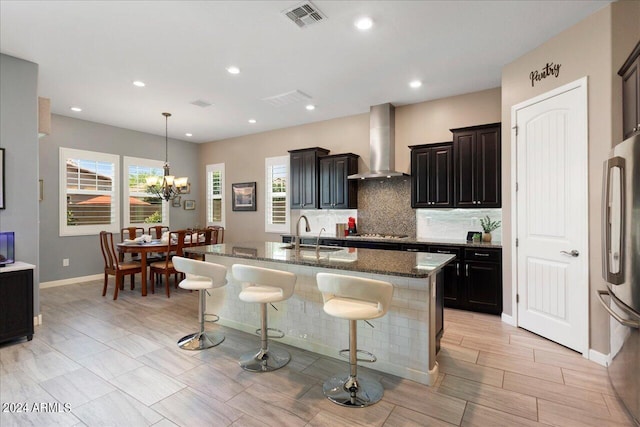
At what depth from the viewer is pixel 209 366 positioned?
2754mm

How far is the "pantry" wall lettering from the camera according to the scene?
A: 10.6 feet

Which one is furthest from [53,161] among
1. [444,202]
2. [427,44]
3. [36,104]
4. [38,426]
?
[444,202]

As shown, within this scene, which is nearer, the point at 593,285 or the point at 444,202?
the point at 593,285

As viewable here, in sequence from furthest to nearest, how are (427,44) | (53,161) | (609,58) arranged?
(53,161) < (427,44) < (609,58)

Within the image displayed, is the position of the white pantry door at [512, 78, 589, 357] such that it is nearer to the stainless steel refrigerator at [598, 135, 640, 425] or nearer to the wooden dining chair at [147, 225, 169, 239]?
the stainless steel refrigerator at [598, 135, 640, 425]

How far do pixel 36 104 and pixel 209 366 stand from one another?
3744 millimetres

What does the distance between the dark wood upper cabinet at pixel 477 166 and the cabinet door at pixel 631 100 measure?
1.53 meters

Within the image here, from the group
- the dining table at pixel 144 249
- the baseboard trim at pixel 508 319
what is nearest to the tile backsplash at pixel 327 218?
the dining table at pixel 144 249

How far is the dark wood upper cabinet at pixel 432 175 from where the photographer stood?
4.63 m

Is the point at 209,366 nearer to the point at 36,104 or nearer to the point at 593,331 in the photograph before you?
the point at 593,331

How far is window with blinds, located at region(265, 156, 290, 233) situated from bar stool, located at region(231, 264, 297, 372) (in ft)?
12.6

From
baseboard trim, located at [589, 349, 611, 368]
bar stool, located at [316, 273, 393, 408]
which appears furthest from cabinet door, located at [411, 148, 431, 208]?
bar stool, located at [316, 273, 393, 408]

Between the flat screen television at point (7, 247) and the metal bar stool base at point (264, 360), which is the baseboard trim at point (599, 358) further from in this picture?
the flat screen television at point (7, 247)

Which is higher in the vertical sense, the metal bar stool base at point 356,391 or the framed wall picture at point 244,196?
the framed wall picture at point 244,196
